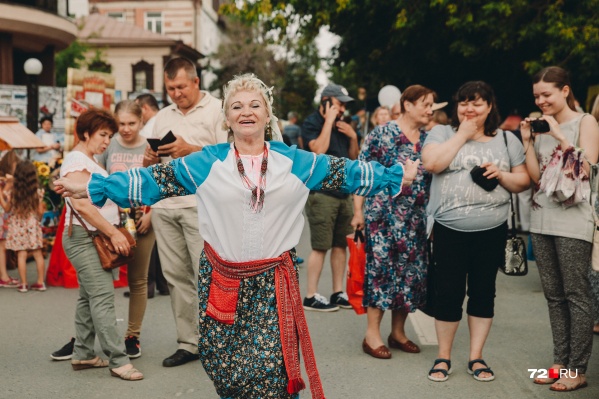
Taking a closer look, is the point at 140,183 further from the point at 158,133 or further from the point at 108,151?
the point at 108,151

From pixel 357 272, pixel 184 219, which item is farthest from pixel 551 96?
pixel 184 219

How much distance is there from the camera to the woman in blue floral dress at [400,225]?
602 centimetres

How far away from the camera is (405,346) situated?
6336mm

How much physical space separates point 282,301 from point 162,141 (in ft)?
6.61

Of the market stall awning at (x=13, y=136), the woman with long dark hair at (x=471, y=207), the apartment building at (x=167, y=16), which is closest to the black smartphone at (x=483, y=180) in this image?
the woman with long dark hair at (x=471, y=207)

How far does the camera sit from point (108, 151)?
6523mm

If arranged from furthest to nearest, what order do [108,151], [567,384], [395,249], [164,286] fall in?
1. [164,286]
2. [108,151]
3. [395,249]
4. [567,384]

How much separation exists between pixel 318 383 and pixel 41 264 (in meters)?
6.57

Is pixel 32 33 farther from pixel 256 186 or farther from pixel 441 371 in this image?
pixel 256 186

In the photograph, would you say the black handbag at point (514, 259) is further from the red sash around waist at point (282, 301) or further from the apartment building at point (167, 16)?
the apartment building at point (167, 16)

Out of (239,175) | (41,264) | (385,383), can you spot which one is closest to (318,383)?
(239,175)

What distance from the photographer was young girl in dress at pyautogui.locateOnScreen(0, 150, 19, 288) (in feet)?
31.0

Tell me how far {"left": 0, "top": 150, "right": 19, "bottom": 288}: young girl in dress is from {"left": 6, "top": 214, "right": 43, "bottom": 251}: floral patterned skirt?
170mm

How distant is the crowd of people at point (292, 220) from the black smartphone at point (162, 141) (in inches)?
0.9
